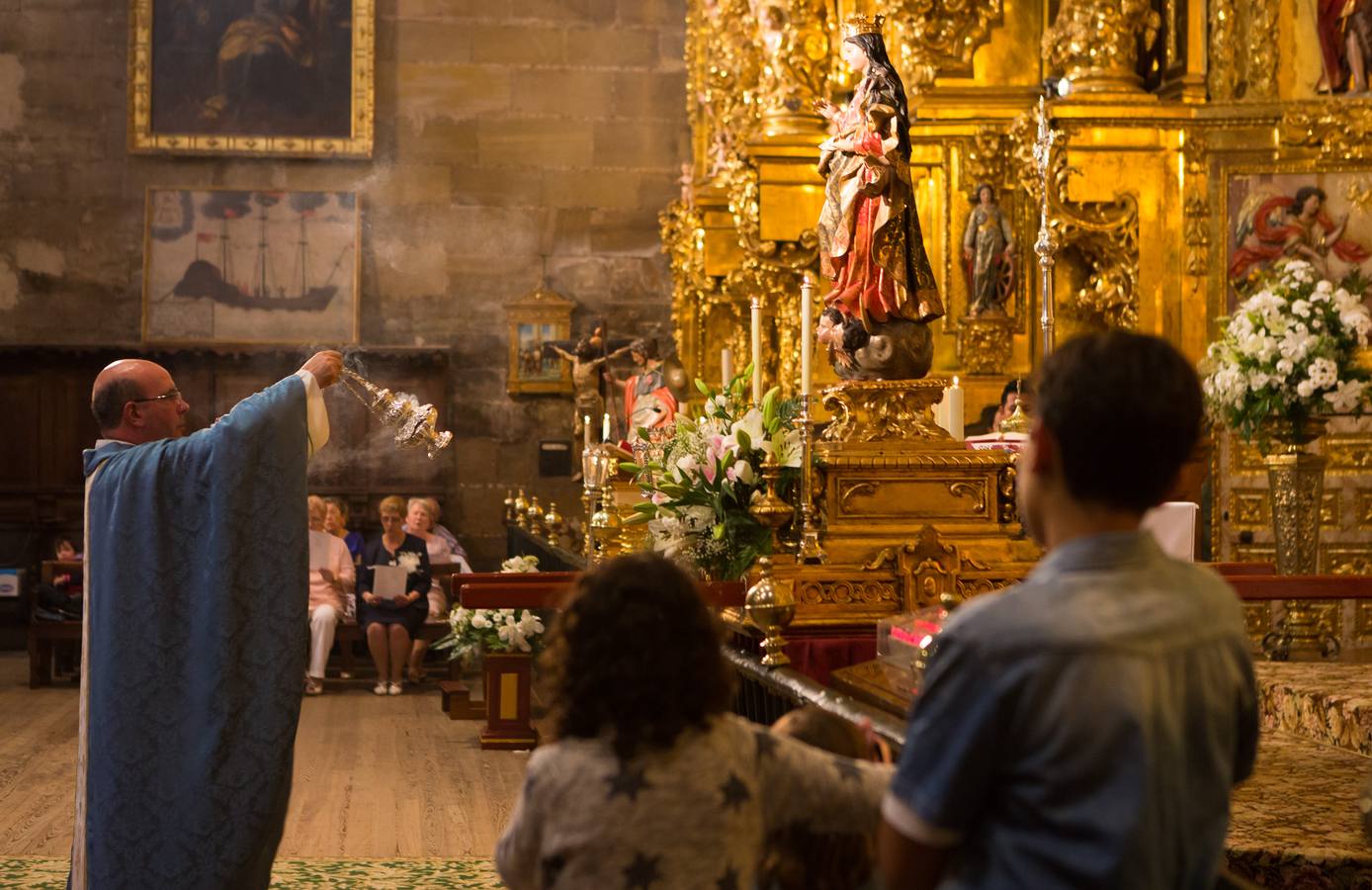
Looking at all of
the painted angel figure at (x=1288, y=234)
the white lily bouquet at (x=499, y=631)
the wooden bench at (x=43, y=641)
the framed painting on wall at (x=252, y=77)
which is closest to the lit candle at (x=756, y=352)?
the white lily bouquet at (x=499, y=631)

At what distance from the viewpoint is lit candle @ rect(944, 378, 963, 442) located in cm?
652

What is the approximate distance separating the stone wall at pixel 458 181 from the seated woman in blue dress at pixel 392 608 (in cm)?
461

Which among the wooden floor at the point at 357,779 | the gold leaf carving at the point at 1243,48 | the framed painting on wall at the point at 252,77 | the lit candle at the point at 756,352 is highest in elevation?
the framed painting on wall at the point at 252,77

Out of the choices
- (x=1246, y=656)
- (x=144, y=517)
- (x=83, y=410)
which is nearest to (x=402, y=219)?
(x=83, y=410)

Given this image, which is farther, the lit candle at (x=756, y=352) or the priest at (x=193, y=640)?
the lit candle at (x=756, y=352)

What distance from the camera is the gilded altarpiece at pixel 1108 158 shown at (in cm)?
1034

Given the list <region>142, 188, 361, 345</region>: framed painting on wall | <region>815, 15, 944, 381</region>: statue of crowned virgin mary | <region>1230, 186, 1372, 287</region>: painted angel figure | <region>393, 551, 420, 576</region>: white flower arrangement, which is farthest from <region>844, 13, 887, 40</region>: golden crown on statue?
<region>142, 188, 361, 345</region>: framed painting on wall

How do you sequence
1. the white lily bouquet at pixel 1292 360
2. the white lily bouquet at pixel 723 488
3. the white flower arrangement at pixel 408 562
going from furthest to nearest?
the white flower arrangement at pixel 408 562 → the white lily bouquet at pixel 1292 360 → the white lily bouquet at pixel 723 488

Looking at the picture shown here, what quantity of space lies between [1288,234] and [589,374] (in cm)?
801

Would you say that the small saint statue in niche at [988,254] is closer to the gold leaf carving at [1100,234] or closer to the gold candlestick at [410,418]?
the gold leaf carving at [1100,234]

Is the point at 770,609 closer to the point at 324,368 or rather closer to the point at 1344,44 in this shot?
the point at 324,368

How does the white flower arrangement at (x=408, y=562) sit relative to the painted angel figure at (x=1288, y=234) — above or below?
below

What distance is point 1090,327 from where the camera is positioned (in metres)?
10.9

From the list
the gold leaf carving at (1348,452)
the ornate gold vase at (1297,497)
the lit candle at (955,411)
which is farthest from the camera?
the gold leaf carving at (1348,452)
